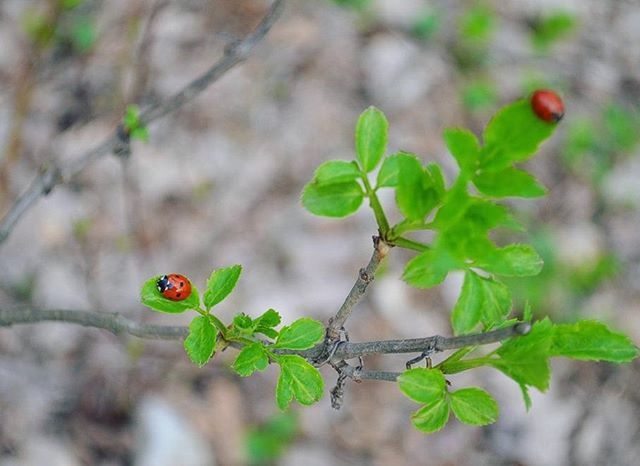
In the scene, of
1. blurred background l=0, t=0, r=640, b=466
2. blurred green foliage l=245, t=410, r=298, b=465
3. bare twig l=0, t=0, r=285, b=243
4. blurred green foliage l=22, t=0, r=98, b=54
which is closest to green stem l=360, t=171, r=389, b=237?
bare twig l=0, t=0, r=285, b=243

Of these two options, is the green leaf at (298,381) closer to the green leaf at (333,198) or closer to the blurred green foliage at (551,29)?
the green leaf at (333,198)

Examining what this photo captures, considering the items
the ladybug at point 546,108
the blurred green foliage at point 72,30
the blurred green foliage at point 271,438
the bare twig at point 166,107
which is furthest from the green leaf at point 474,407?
the blurred green foliage at point 72,30

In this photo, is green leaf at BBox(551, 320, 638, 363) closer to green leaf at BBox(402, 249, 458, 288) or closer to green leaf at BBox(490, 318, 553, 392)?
green leaf at BBox(490, 318, 553, 392)

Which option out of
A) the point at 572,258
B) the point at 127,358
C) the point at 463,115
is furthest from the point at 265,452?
the point at 463,115

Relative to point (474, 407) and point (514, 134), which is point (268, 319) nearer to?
point (474, 407)

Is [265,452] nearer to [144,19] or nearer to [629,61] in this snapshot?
[144,19]
